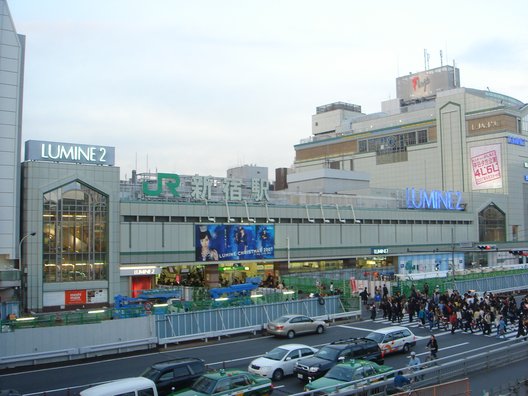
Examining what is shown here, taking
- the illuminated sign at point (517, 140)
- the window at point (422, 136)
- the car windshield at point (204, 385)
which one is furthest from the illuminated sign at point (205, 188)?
the window at point (422, 136)

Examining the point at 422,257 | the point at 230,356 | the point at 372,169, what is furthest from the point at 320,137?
the point at 230,356

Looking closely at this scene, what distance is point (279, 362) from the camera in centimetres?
2417

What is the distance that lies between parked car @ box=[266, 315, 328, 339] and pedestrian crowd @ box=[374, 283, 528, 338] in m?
7.37

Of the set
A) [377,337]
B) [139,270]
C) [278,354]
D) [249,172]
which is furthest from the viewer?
[249,172]

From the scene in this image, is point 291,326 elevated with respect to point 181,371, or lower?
lower

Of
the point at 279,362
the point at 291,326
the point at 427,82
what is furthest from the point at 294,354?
the point at 427,82

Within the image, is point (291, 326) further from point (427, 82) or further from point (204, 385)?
point (427, 82)

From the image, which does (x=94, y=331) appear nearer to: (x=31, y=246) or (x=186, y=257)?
(x=31, y=246)

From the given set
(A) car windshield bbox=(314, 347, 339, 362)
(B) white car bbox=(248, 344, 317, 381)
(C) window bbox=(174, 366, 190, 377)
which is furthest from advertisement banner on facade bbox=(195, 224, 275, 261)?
(C) window bbox=(174, 366, 190, 377)

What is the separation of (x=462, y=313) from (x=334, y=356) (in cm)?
1487

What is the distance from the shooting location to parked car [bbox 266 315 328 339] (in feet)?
109

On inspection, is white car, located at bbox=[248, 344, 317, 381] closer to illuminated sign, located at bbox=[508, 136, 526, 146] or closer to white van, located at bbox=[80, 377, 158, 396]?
white van, located at bbox=[80, 377, 158, 396]

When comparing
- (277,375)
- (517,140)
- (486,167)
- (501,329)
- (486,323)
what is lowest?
(277,375)

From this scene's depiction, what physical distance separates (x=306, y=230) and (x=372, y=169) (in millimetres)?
55380
